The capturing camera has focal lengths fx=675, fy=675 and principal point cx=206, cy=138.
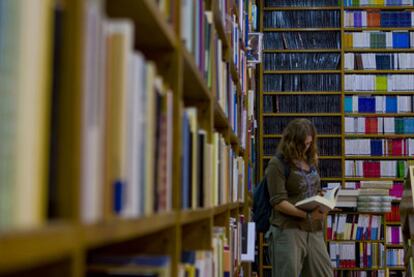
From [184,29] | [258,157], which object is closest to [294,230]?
[184,29]

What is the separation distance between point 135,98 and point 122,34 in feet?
0.37

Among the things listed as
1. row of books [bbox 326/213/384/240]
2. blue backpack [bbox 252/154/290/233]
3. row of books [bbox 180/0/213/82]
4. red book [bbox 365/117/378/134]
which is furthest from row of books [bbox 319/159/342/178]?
row of books [bbox 180/0/213/82]

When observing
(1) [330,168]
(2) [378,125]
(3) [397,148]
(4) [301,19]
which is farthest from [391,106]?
(4) [301,19]

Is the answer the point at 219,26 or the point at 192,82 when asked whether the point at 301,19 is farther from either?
the point at 192,82

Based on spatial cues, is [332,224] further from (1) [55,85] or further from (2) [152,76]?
(1) [55,85]

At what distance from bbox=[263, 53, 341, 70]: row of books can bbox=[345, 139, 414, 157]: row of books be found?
0.89 m

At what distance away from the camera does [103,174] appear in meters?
0.78

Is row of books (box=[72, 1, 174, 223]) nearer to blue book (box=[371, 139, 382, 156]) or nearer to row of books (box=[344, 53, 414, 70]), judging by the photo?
blue book (box=[371, 139, 382, 156])

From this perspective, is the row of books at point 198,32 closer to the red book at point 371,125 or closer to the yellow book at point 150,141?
the yellow book at point 150,141

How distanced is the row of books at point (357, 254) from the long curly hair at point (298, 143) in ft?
9.60

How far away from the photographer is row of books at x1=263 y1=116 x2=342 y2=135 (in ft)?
24.5

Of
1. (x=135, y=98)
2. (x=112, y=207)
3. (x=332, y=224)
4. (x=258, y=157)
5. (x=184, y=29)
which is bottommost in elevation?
(x=332, y=224)

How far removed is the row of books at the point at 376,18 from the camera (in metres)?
7.51

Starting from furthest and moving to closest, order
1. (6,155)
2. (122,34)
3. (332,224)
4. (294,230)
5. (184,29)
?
1. (332,224)
2. (294,230)
3. (184,29)
4. (122,34)
5. (6,155)
